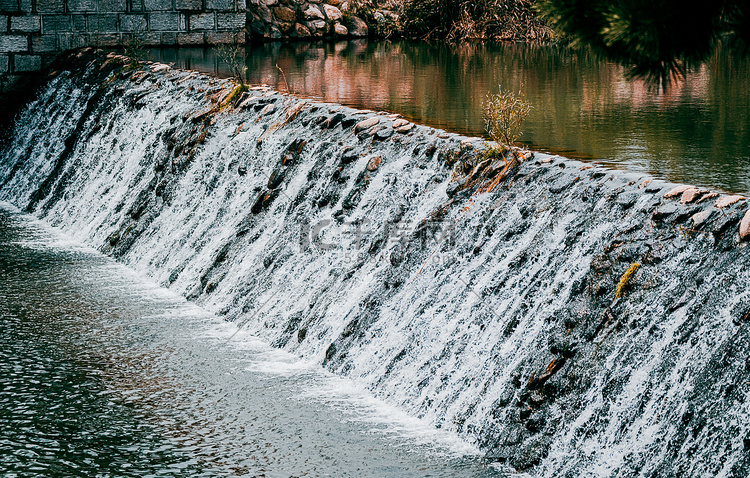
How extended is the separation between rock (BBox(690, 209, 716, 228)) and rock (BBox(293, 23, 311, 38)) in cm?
2014

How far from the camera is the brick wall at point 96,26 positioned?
59.2 feet

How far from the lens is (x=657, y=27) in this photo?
3.69m

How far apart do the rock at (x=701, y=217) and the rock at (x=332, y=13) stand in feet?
68.1

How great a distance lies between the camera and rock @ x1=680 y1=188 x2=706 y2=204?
6.48 metres

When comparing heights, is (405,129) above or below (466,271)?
above

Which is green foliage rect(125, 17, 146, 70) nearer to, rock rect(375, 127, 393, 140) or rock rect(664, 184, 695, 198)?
rock rect(375, 127, 393, 140)

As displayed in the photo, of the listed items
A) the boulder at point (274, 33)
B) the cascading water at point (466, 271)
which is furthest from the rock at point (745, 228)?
the boulder at point (274, 33)

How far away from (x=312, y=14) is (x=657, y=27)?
75.0 feet

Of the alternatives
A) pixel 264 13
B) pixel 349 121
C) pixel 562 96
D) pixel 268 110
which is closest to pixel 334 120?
pixel 349 121

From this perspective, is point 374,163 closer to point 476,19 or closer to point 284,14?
point 476,19

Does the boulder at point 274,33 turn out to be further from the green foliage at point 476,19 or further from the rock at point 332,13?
the green foliage at point 476,19

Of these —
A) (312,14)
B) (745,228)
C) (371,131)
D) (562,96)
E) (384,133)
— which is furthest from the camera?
(312,14)

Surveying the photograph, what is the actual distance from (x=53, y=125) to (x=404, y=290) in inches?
400

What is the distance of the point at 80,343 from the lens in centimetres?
895
